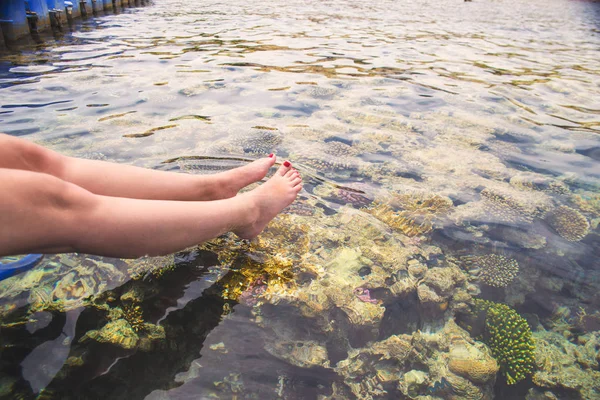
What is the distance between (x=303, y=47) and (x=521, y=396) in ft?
30.2

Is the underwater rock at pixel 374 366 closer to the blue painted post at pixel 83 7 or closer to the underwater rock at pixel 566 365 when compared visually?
the underwater rock at pixel 566 365

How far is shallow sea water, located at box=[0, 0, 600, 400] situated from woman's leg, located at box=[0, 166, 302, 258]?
1.46 ft

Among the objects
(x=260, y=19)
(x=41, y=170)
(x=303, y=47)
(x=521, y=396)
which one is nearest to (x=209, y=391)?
(x=41, y=170)

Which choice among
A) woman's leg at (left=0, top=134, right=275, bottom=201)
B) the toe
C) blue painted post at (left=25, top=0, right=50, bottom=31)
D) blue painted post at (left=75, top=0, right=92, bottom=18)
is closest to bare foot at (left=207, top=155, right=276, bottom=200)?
woman's leg at (left=0, top=134, right=275, bottom=201)

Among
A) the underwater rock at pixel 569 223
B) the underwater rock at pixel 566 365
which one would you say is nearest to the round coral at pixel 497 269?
the underwater rock at pixel 566 365

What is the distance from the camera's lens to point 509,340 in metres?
2.17

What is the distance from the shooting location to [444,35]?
39.7 feet

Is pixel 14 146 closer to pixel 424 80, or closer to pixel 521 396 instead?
pixel 521 396

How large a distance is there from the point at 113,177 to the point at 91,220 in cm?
59

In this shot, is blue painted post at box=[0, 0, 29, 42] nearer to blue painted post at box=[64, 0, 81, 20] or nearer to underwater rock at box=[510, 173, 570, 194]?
blue painted post at box=[64, 0, 81, 20]

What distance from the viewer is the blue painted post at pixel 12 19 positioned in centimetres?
841

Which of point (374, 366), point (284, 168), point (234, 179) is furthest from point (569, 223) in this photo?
point (234, 179)

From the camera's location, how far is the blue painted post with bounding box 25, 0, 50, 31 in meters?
9.98

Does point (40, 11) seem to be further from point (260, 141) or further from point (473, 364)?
point (473, 364)
